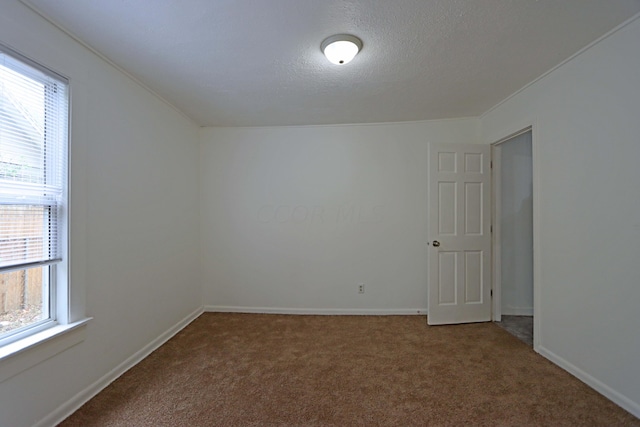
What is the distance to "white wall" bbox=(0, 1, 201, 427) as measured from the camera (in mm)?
1551

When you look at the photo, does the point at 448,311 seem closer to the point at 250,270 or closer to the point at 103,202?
the point at 250,270

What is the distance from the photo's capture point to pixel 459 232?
308 centimetres

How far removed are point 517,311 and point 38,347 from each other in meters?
4.50

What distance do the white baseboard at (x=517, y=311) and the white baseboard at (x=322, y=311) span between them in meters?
1.02

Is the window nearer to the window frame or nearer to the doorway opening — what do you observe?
the window frame

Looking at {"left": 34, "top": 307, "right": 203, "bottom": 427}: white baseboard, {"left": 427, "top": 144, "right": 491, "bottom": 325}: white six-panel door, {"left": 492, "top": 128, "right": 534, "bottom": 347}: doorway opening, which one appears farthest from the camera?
{"left": 492, "top": 128, "right": 534, "bottom": 347}: doorway opening

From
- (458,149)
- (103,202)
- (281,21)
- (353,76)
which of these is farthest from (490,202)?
(103,202)

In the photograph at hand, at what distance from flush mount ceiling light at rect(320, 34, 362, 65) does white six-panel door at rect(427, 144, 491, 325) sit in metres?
1.62

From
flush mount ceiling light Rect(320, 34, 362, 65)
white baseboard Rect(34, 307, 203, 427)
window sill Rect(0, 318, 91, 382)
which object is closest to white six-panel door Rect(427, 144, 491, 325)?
flush mount ceiling light Rect(320, 34, 362, 65)

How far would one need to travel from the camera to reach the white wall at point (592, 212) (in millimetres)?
1700

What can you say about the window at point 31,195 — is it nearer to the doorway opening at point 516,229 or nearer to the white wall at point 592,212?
the white wall at point 592,212

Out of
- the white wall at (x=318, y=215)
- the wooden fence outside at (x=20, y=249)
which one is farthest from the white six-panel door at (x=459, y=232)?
the wooden fence outside at (x=20, y=249)

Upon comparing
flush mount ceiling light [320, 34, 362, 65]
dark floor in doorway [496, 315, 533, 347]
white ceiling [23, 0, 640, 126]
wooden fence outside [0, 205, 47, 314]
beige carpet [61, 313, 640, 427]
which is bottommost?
beige carpet [61, 313, 640, 427]

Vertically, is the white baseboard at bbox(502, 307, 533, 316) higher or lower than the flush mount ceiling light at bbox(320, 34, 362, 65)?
lower
